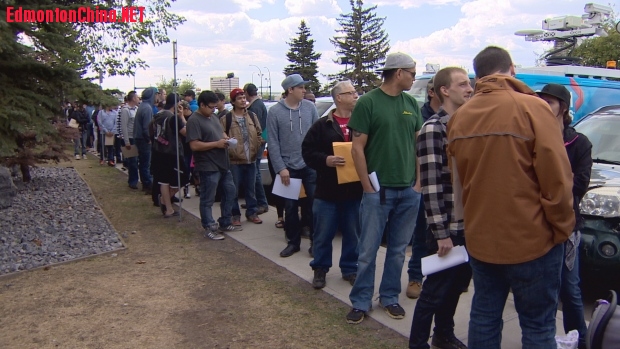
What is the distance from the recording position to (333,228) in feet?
16.7

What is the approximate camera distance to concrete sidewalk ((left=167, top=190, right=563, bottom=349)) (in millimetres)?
4219

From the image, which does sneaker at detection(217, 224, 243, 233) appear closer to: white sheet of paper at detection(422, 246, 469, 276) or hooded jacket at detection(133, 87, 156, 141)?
hooded jacket at detection(133, 87, 156, 141)

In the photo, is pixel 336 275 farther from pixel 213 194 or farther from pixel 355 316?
pixel 213 194

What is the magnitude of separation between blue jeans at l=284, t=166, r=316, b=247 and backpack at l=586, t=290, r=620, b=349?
148 inches

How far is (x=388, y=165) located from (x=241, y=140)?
3.64m

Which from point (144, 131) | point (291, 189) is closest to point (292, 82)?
point (291, 189)

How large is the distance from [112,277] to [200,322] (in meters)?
1.65

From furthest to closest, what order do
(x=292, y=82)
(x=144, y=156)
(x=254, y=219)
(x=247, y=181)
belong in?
(x=144, y=156), (x=254, y=219), (x=247, y=181), (x=292, y=82)

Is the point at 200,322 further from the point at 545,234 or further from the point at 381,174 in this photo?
the point at 545,234

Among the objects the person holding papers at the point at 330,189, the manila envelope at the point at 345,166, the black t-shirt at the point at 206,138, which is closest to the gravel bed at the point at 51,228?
the black t-shirt at the point at 206,138

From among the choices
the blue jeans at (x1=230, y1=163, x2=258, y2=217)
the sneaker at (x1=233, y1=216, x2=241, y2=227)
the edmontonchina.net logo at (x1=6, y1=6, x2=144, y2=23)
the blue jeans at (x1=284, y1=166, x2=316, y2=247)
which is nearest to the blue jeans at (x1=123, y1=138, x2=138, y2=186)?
the blue jeans at (x1=230, y1=163, x2=258, y2=217)

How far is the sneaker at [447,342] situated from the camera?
3.82 meters

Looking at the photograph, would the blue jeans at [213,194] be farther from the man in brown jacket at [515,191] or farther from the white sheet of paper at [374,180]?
the man in brown jacket at [515,191]

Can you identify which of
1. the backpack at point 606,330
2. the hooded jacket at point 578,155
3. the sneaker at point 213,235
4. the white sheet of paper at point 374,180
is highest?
the hooded jacket at point 578,155
